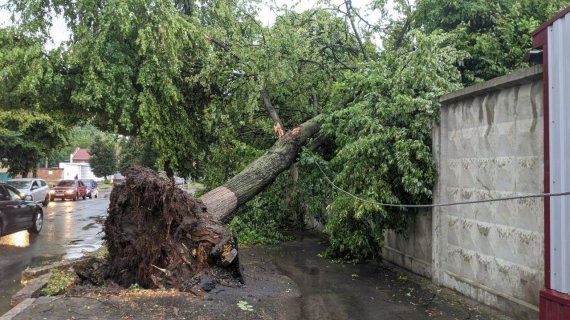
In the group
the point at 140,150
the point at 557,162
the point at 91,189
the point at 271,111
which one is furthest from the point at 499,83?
the point at 91,189

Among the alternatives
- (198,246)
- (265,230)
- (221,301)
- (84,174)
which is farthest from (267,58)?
(84,174)

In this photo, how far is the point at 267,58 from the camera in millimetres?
12141

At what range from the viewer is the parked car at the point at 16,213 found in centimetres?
1224

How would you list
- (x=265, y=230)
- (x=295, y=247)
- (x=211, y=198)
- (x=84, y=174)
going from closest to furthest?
(x=211, y=198) < (x=295, y=247) < (x=265, y=230) < (x=84, y=174)

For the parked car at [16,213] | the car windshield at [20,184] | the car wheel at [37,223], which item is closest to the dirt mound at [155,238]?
the parked car at [16,213]

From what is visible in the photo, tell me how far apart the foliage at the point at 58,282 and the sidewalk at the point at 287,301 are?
281mm

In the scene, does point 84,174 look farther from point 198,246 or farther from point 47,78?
point 198,246

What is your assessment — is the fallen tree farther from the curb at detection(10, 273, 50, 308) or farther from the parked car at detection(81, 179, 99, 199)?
the parked car at detection(81, 179, 99, 199)

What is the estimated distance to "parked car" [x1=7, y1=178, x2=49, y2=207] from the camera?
23686 mm

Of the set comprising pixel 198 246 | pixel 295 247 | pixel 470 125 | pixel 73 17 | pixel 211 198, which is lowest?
pixel 295 247

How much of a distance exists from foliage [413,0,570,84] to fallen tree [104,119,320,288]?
5676 millimetres

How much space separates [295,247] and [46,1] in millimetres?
10095

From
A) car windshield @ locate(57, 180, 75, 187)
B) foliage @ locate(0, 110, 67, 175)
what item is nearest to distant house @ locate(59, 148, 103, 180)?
car windshield @ locate(57, 180, 75, 187)

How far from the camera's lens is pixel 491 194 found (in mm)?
6305
